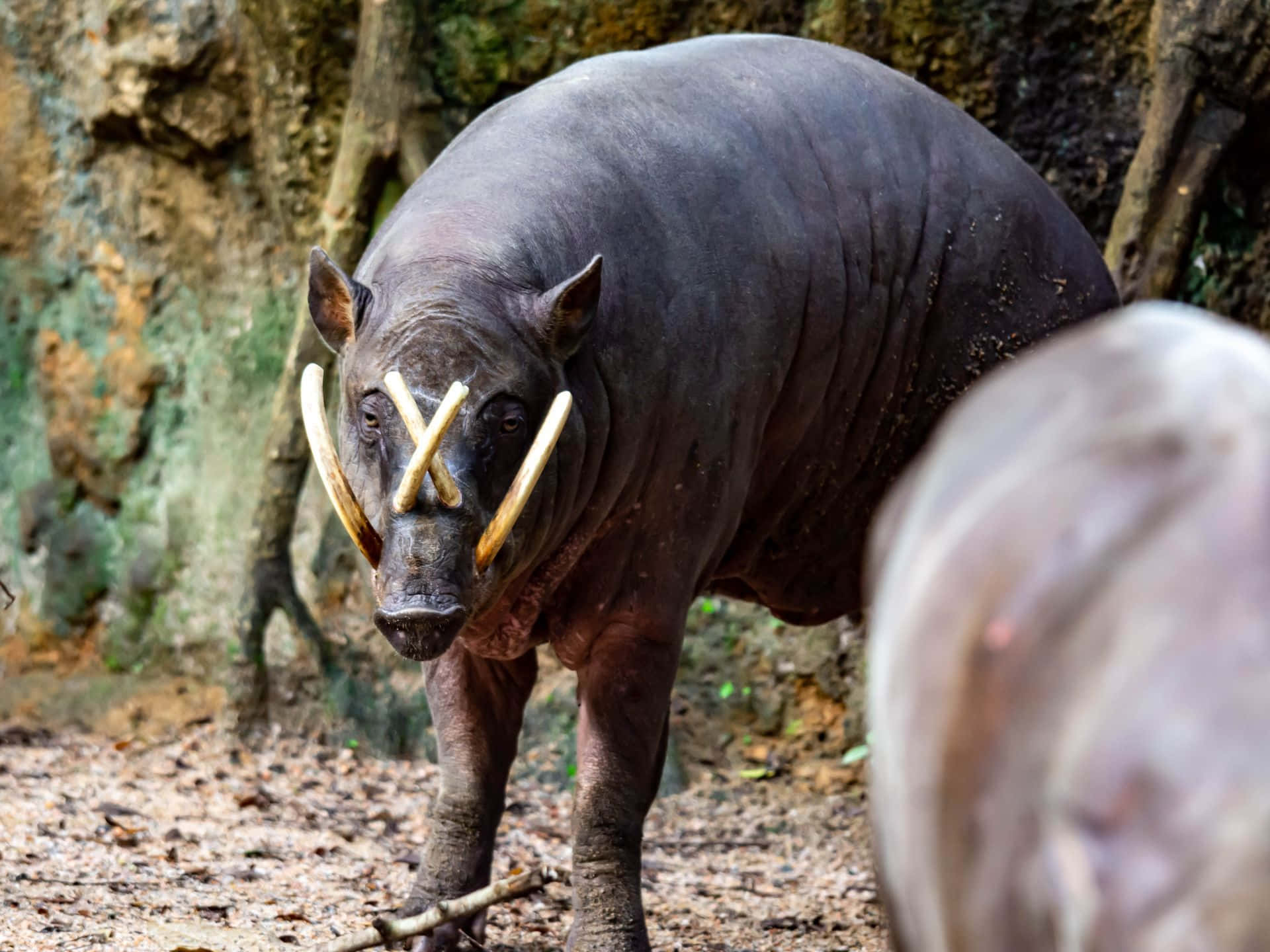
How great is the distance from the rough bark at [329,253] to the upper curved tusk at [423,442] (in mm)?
3277

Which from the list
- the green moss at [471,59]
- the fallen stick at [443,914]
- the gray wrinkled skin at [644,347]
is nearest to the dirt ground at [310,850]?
the fallen stick at [443,914]

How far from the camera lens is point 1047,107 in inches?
243

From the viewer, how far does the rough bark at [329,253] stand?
662cm

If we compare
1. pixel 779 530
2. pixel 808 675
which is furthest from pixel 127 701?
pixel 779 530

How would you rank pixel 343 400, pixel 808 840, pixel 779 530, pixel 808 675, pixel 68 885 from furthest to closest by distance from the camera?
1. pixel 808 675
2. pixel 808 840
3. pixel 779 530
4. pixel 68 885
5. pixel 343 400

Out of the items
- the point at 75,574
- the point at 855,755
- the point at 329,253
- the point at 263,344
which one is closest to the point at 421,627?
the point at 855,755

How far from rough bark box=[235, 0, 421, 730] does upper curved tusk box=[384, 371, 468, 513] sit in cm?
328

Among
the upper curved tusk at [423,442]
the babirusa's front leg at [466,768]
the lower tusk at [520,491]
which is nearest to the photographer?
the upper curved tusk at [423,442]

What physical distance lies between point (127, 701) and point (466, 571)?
4088 mm

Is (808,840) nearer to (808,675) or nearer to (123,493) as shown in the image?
(808,675)

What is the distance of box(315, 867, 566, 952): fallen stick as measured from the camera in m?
3.70

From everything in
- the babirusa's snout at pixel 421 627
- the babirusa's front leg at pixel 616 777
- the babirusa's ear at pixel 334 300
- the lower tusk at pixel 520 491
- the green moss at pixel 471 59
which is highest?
the green moss at pixel 471 59

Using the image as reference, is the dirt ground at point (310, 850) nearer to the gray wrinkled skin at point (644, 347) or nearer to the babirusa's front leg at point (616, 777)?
the babirusa's front leg at point (616, 777)

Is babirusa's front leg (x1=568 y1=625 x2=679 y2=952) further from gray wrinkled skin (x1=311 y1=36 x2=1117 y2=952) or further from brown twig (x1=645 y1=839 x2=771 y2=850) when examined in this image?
brown twig (x1=645 y1=839 x2=771 y2=850)
